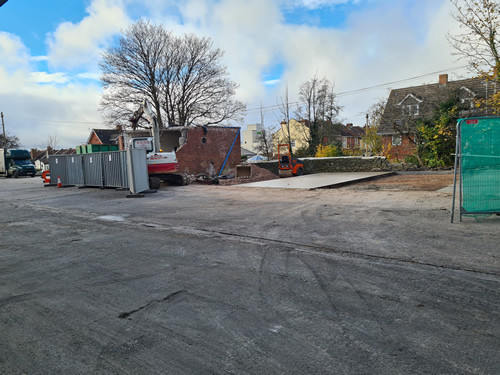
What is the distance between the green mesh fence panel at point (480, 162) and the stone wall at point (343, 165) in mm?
16313

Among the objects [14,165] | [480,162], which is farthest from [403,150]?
[14,165]

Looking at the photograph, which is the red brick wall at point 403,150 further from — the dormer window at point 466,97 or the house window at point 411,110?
the dormer window at point 466,97

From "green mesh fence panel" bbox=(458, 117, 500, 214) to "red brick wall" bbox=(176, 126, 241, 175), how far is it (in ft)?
60.7

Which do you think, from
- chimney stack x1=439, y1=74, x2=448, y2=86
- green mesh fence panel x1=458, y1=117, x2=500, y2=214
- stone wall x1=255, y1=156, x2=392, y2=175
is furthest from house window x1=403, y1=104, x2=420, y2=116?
green mesh fence panel x1=458, y1=117, x2=500, y2=214

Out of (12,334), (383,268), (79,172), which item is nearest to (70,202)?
(79,172)

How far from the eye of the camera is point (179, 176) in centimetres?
1845

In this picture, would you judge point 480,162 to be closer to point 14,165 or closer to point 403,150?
point 403,150

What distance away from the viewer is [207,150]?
79.8 feet

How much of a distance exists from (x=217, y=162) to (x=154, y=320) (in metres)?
Result: 22.2

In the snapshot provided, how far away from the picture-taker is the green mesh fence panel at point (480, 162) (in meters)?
6.37

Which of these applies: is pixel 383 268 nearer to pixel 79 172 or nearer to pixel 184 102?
pixel 79 172

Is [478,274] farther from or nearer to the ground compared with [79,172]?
nearer to the ground

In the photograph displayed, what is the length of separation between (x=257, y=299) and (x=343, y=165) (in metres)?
21.8

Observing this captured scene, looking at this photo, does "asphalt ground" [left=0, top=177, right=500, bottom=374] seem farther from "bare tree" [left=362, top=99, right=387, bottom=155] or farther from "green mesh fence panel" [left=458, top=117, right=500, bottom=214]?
"bare tree" [left=362, top=99, right=387, bottom=155]
